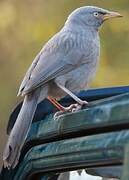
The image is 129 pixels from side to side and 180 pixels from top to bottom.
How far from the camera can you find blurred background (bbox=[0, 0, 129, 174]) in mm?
11750

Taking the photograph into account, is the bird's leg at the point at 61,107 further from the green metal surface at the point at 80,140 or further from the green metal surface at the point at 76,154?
the green metal surface at the point at 76,154

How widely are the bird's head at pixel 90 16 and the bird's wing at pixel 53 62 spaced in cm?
15

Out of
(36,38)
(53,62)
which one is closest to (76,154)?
(53,62)

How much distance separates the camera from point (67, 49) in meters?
4.38

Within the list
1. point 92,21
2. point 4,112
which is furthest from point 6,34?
point 92,21

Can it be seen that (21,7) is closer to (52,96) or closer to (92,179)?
(52,96)

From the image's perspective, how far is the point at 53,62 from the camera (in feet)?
13.5

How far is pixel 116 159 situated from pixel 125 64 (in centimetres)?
987

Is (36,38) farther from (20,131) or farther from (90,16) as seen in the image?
(20,131)

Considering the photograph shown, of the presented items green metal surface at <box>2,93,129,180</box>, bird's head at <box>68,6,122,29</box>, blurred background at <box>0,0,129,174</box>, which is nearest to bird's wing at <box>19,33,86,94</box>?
bird's head at <box>68,6,122,29</box>

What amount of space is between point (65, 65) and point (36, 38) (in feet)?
27.4

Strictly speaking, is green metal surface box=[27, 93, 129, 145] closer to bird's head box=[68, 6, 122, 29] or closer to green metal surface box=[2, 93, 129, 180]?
green metal surface box=[2, 93, 129, 180]

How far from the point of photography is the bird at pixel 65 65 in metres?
3.75

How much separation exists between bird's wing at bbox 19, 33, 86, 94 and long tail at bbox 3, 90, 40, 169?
0.21 ft
